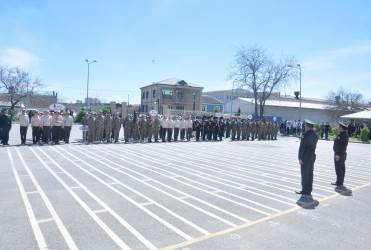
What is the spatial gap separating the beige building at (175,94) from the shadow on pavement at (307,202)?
156 feet

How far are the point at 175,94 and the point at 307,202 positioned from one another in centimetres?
5083

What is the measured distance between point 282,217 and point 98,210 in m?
3.34

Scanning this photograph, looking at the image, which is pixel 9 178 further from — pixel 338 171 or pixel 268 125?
pixel 268 125

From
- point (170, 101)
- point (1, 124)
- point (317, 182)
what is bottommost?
point (317, 182)

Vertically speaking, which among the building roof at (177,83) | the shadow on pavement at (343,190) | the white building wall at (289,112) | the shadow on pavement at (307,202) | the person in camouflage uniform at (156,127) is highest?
the building roof at (177,83)

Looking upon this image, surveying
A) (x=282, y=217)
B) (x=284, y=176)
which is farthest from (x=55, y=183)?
(x=284, y=176)

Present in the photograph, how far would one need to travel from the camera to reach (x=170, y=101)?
55.9 metres

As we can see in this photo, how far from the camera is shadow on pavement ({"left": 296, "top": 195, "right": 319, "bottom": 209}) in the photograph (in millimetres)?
6089

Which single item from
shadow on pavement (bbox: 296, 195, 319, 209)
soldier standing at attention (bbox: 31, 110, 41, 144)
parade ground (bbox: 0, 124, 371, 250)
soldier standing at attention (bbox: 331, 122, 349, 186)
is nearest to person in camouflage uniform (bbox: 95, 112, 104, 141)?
soldier standing at attention (bbox: 31, 110, 41, 144)

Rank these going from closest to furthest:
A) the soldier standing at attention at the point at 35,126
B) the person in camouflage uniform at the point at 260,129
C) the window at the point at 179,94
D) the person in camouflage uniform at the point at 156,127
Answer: the soldier standing at attention at the point at 35,126, the person in camouflage uniform at the point at 156,127, the person in camouflage uniform at the point at 260,129, the window at the point at 179,94

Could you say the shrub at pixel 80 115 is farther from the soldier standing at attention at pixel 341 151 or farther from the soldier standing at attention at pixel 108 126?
the soldier standing at attention at pixel 341 151

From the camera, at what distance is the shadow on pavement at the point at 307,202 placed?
6.09 metres

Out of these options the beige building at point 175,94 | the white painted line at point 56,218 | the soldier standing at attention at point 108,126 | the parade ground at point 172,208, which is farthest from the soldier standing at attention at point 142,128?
the beige building at point 175,94

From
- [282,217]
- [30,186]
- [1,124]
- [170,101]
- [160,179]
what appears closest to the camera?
[282,217]
